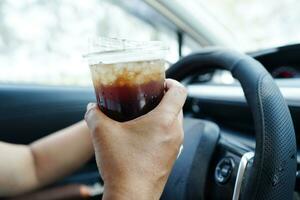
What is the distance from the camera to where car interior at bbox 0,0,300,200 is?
30.2 inches

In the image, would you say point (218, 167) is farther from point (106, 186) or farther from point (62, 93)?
point (62, 93)

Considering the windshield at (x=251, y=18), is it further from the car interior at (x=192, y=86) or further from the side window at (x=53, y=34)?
the side window at (x=53, y=34)

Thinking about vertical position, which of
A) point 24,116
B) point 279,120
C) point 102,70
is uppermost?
point 102,70

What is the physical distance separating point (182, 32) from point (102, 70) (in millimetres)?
1374

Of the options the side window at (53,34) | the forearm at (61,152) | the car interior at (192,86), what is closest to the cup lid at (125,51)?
the car interior at (192,86)

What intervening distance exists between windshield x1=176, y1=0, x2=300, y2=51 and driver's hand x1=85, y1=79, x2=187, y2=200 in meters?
1.09

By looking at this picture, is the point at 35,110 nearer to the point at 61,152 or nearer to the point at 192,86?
the point at 61,152

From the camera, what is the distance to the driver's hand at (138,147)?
68 cm

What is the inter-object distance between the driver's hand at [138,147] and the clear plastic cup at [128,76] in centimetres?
2

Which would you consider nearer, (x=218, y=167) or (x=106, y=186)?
(x=106, y=186)

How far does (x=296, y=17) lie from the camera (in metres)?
1.63

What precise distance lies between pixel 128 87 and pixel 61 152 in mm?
638

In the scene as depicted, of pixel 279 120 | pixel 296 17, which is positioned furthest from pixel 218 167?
pixel 296 17

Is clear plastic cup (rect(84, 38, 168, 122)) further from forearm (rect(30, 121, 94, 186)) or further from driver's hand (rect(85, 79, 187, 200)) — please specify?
forearm (rect(30, 121, 94, 186))
